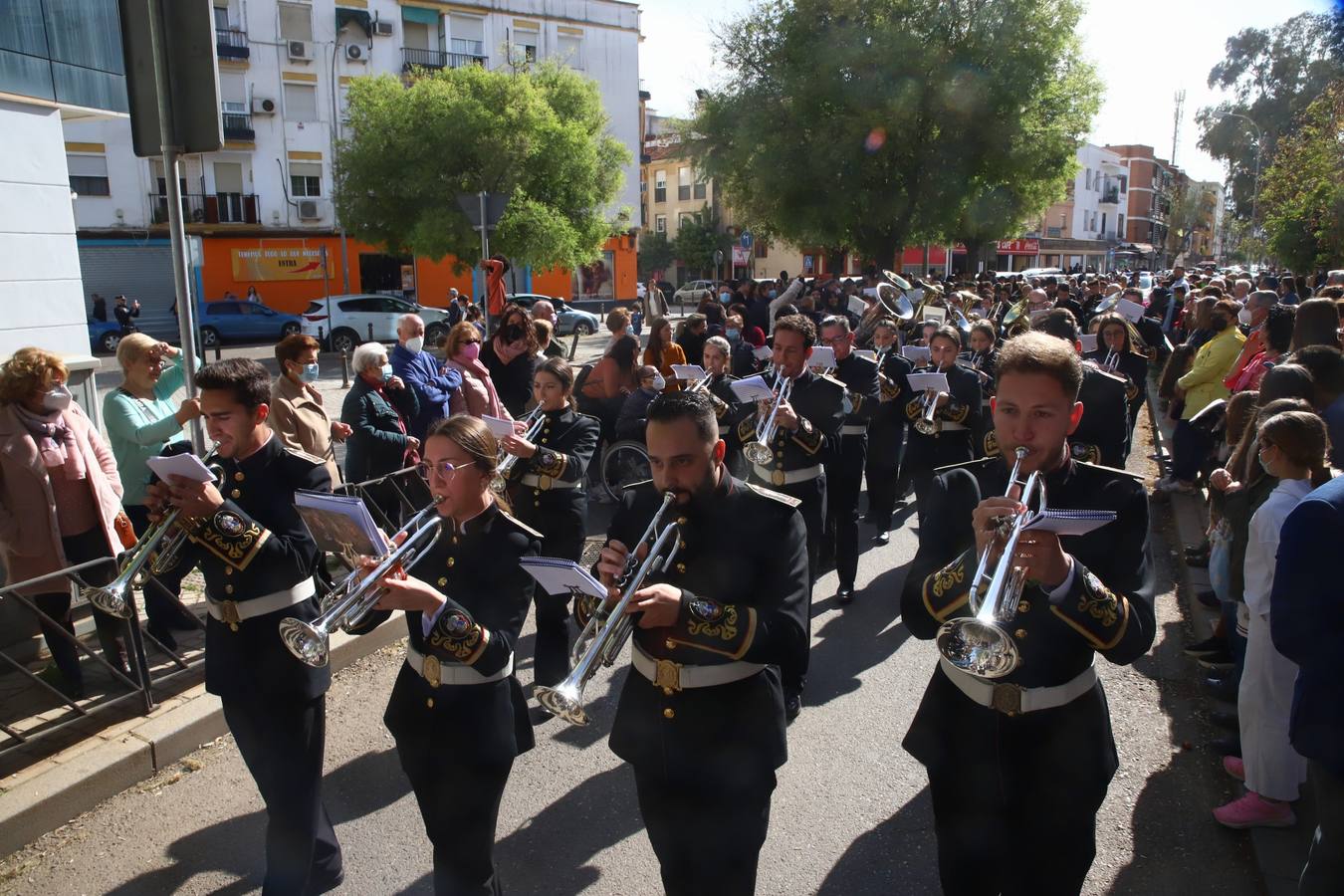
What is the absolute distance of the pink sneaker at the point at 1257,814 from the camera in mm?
3906

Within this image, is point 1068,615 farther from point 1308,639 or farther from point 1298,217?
point 1298,217

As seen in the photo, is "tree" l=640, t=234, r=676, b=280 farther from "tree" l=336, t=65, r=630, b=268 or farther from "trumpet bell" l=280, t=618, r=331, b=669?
"trumpet bell" l=280, t=618, r=331, b=669

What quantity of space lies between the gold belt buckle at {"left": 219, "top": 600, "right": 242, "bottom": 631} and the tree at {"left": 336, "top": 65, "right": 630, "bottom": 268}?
76.5 feet

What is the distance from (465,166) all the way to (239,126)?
1291 cm

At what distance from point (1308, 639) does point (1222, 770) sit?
7.67ft

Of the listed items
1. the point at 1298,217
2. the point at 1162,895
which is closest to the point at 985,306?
the point at 1298,217

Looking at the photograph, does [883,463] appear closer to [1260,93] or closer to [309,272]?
[309,272]

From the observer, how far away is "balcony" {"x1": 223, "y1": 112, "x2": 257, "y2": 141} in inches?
1346

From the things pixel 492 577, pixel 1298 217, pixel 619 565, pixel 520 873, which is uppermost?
pixel 1298 217

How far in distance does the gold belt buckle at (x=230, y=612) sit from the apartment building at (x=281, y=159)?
32529mm

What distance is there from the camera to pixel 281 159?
35344 millimetres

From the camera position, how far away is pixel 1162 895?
3.59m

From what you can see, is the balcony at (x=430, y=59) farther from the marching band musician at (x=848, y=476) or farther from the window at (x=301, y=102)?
the marching band musician at (x=848, y=476)

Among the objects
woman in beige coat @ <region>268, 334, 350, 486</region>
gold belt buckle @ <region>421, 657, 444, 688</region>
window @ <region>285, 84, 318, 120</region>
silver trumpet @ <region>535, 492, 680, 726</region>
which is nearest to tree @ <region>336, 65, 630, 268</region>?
window @ <region>285, 84, 318, 120</region>
